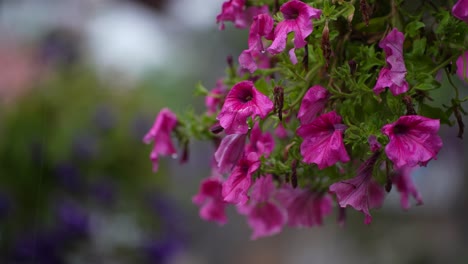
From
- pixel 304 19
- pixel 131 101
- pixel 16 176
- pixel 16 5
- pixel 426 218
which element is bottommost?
pixel 426 218

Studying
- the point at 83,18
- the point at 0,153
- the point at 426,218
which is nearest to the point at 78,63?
the point at 83,18

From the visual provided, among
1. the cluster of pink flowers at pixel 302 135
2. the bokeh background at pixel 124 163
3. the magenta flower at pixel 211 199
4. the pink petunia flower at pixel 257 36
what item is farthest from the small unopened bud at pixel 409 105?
the bokeh background at pixel 124 163

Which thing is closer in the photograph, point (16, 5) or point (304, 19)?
point (304, 19)

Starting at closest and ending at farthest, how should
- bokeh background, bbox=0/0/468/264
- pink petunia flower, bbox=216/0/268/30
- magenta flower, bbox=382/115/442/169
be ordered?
magenta flower, bbox=382/115/442/169 → pink petunia flower, bbox=216/0/268/30 → bokeh background, bbox=0/0/468/264

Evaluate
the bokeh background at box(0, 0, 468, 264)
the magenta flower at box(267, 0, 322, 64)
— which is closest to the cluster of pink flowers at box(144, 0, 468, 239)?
the magenta flower at box(267, 0, 322, 64)

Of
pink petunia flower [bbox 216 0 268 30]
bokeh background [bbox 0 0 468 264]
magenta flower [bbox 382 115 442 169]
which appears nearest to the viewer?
magenta flower [bbox 382 115 442 169]

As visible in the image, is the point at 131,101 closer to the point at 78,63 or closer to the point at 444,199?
the point at 78,63

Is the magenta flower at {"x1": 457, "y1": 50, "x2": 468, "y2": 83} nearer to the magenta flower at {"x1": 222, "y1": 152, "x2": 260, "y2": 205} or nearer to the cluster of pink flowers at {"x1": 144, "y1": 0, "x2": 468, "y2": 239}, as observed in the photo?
the cluster of pink flowers at {"x1": 144, "y1": 0, "x2": 468, "y2": 239}
